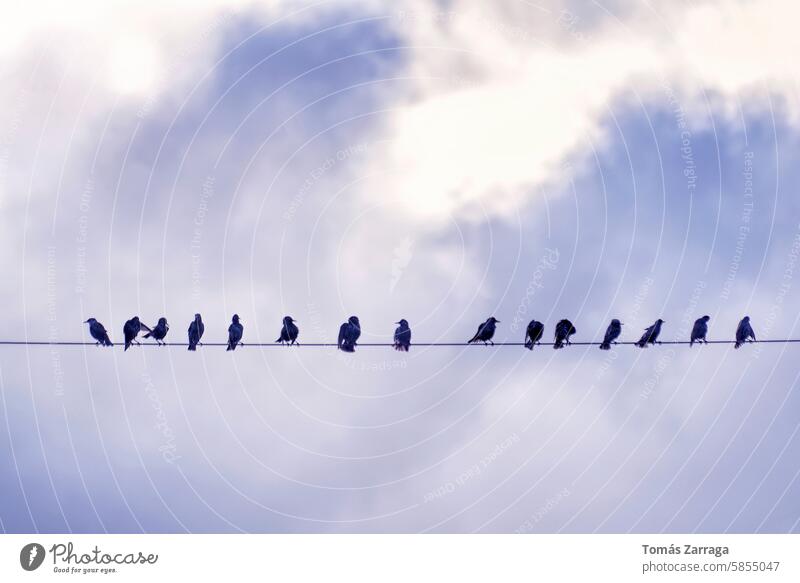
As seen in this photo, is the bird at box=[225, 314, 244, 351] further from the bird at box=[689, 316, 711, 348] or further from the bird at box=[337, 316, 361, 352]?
the bird at box=[689, 316, 711, 348]

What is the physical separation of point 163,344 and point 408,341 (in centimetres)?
828

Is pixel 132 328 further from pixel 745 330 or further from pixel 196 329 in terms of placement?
pixel 745 330

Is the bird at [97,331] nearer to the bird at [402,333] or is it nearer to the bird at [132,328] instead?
the bird at [132,328]

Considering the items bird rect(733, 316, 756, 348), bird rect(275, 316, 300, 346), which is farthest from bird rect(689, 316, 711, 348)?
bird rect(275, 316, 300, 346)

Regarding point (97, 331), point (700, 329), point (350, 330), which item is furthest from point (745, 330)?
point (97, 331)
